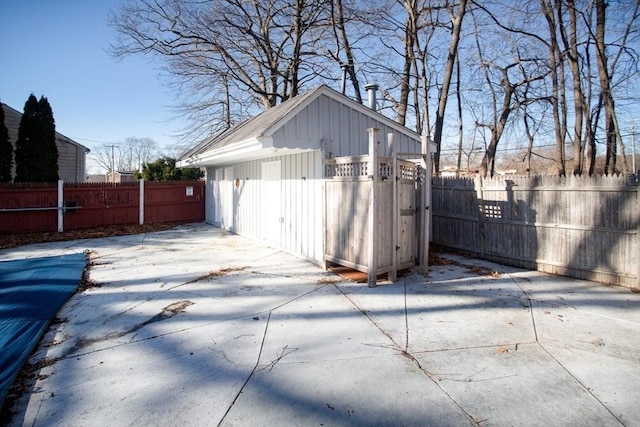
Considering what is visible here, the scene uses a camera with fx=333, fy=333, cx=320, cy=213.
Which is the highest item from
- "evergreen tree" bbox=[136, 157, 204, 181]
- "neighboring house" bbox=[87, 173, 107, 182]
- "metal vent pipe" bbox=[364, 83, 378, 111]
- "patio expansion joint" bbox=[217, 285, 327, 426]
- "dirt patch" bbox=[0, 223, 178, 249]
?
"neighboring house" bbox=[87, 173, 107, 182]

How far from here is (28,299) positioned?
172 inches

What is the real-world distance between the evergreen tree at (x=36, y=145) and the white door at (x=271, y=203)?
9151 millimetres

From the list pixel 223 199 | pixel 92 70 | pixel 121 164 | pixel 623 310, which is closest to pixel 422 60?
pixel 223 199

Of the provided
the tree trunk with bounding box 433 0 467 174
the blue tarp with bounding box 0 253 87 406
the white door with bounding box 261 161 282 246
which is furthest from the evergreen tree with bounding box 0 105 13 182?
the tree trunk with bounding box 433 0 467 174

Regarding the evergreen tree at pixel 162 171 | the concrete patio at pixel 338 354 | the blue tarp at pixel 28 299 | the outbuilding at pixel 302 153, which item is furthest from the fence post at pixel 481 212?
the evergreen tree at pixel 162 171

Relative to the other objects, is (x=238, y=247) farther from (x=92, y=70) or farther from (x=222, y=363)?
(x=92, y=70)

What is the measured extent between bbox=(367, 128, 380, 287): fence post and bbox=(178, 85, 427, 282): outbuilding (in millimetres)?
138

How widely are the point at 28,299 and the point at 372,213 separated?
188 inches

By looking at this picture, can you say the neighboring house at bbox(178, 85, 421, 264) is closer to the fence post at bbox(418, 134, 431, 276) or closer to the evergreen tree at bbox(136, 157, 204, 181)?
the fence post at bbox(418, 134, 431, 276)

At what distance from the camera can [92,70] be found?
1388 centimetres

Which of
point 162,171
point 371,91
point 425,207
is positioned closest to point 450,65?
point 371,91

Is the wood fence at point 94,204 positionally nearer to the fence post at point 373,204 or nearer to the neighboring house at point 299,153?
the neighboring house at point 299,153

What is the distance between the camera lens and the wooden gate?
16.8 ft

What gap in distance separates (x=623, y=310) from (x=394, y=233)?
3000 millimetres
